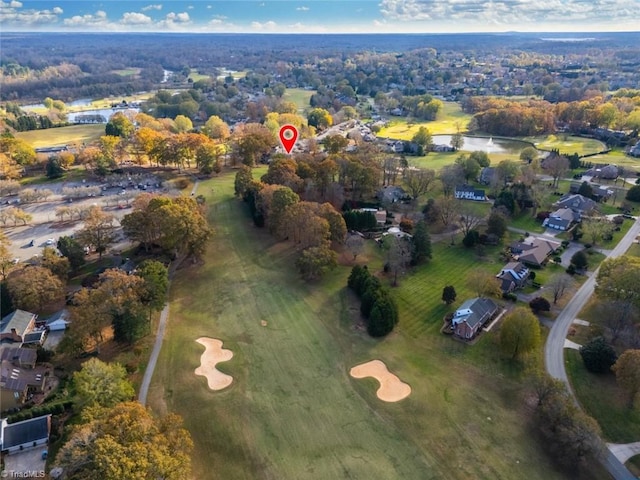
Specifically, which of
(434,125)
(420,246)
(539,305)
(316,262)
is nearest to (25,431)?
(316,262)

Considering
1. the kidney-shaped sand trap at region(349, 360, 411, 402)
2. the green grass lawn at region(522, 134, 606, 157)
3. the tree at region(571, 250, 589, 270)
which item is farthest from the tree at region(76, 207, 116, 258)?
the green grass lawn at region(522, 134, 606, 157)

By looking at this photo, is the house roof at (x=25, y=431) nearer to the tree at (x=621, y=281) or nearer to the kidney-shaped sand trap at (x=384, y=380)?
the kidney-shaped sand trap at (x=384, y=380)

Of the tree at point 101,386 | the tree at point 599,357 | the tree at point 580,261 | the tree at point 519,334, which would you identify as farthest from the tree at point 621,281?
the tree at point 101,386

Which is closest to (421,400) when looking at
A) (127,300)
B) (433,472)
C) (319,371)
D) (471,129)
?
(433,472)

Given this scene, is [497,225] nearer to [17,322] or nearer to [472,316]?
[472,316]

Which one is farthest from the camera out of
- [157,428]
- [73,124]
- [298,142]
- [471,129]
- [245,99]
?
[245,99]

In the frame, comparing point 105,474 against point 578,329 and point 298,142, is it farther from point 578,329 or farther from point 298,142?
point 298,142

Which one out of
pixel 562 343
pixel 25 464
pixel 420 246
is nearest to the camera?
pixel 25 464
